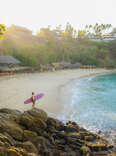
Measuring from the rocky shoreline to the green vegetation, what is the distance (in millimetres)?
27641

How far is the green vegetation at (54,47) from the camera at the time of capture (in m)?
35.0

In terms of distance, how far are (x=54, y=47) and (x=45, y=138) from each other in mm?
44701

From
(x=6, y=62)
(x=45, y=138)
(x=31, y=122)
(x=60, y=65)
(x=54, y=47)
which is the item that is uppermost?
(x=54, y=47)

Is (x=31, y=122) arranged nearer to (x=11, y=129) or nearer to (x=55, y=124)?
(x=11, y=129)

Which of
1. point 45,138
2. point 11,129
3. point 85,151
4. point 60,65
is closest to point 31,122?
point 45,138

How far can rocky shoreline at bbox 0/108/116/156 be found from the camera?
208 inches

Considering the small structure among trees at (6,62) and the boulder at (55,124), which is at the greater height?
the small structure among trees at (6,62)

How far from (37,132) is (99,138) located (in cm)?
295

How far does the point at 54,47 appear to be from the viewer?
49156mm

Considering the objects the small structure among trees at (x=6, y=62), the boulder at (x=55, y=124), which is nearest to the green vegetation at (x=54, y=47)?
the small structure among trees at (x=6, y=62)

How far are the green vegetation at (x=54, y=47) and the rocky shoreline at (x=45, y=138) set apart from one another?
90.7ft

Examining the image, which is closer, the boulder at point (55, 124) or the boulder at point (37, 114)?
the boulder at point (37, 114)

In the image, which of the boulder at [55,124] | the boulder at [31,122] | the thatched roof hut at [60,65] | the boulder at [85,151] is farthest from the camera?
the thatched roof hut at [60,65]

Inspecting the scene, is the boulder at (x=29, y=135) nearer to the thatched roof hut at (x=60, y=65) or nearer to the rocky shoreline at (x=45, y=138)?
the rocky shoreline at (x=45, y=138)
